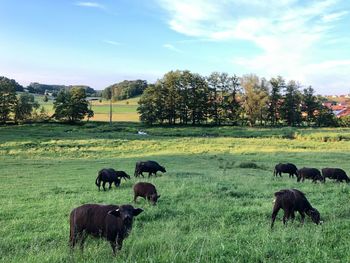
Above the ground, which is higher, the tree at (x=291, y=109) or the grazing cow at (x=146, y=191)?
the tree at (x=291, y=109)

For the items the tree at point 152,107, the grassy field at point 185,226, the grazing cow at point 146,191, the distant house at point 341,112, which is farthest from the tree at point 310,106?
the grazing cow at point 146,191

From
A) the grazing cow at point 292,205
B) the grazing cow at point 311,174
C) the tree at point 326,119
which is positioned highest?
the tree at point 326,119

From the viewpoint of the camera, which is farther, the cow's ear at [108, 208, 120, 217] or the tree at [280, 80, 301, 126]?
the tree at [280, 80, 301, 126]

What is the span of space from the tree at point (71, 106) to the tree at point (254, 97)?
131 feet

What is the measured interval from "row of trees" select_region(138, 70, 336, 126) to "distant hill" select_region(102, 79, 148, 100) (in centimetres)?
5405

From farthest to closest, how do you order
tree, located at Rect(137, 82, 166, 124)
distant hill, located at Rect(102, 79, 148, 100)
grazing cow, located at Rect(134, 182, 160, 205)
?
distant hill, located at Rect(102, 79, 148, 100)
tree, located at Rect(137, 82, 166, 124)
grazing cow, located at Rect(134, 182, 160, 205)

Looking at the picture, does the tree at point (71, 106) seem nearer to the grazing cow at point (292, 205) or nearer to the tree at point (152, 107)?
the tree at point (152, 107)

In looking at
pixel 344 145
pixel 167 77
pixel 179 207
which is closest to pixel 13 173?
pixel 179 207

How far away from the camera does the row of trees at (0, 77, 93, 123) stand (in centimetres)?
8350

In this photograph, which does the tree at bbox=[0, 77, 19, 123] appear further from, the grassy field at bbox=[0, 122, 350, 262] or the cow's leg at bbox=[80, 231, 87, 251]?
the cow's leg at bbox=[80, 231, 87, 251]

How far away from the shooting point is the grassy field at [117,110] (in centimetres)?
10476

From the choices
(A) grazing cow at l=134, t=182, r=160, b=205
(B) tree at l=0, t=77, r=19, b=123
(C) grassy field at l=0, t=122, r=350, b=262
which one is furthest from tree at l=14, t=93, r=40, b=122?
(A) grazing cow at l=134, t=182, r=160, b=205

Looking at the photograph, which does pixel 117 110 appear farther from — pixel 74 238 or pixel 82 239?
pixel 82 239

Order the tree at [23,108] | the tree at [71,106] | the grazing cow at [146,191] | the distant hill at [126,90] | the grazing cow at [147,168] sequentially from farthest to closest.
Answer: the distant hill at [126,90] < the tree at [71,106] < the tree at [23,108] < the grazing cow at [147,168] < the grazing cow at [146,191]
